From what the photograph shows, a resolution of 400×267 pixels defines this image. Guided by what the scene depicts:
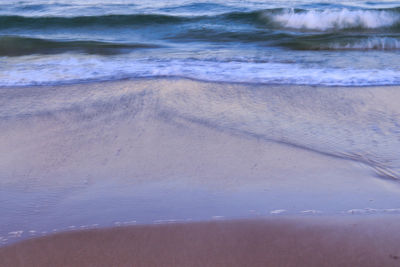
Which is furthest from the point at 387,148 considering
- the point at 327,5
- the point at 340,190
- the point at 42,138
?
the point at 327,5

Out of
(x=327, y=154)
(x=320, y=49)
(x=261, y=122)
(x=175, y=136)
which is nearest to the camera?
(x=327, y=154)

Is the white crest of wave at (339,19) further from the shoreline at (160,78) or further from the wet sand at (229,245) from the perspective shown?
the wet sand at (229,245)

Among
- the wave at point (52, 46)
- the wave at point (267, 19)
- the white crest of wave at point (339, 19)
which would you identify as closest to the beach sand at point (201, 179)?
the wave at point (52, 46)

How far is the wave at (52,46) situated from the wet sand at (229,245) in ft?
16.9

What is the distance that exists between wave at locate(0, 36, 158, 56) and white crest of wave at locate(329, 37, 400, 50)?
319 centimetres

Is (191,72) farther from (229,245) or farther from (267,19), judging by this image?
(267,19)

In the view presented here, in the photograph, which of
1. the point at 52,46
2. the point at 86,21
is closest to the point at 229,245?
the point at 52,46

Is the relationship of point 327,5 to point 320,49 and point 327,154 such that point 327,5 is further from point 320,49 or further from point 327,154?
point 327,154

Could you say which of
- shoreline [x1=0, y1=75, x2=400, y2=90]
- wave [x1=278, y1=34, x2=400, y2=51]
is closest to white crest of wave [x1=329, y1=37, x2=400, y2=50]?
wave [x1=278, y1=34, x2=400, y2=51]

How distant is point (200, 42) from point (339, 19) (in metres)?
3.51

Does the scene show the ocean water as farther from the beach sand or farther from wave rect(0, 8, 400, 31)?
the beach sand

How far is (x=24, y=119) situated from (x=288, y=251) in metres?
2.53

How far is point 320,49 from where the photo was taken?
6.95 metres

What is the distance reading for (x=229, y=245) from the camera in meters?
1.90
